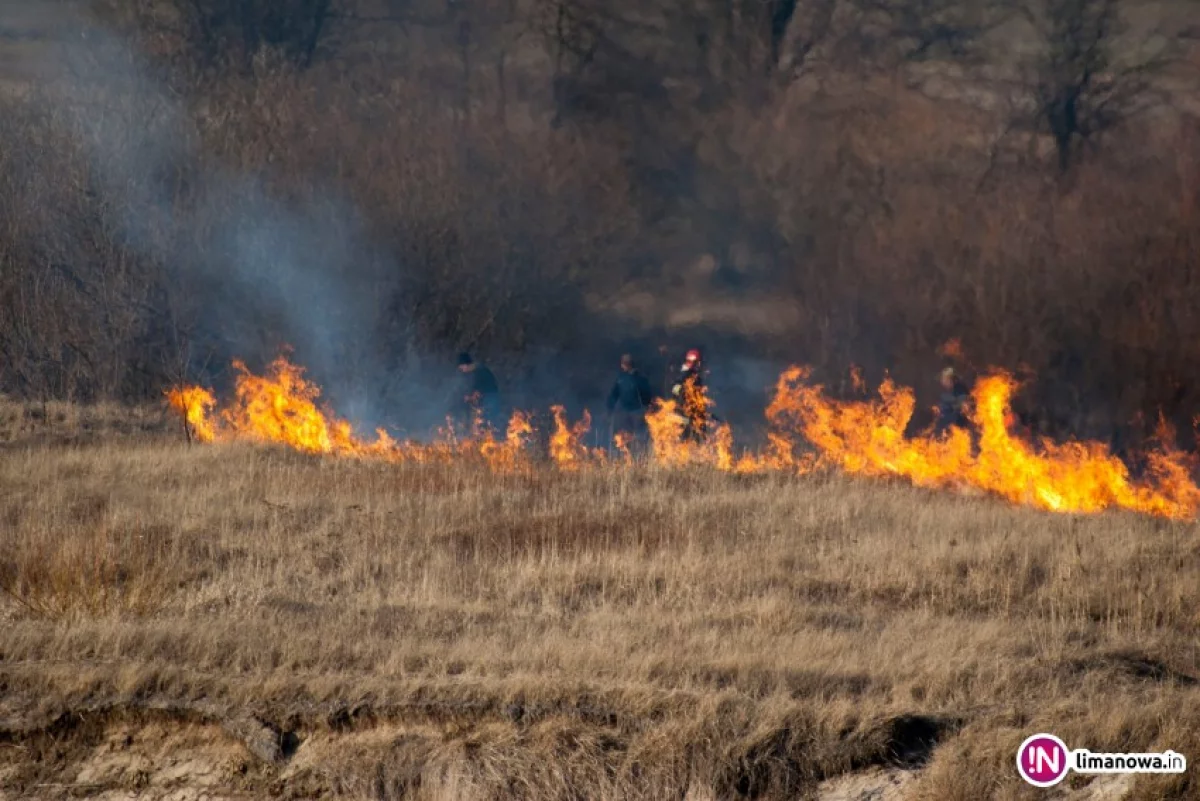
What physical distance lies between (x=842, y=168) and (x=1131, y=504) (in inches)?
580

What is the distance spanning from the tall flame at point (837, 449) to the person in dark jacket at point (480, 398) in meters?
0.20

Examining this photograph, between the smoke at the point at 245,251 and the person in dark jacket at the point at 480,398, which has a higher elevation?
the smoke at the point at 245,251

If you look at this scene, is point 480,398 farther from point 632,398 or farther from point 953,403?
point 953,403

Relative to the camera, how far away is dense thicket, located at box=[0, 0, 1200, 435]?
2325cm

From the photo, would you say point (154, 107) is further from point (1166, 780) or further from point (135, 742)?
point (1166, 780)

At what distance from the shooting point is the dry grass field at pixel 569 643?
7.24 metres

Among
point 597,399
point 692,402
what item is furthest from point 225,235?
point 692,402

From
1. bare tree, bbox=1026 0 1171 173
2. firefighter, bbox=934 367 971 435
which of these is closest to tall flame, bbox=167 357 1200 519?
firefighter, bbox=934 367 971 435

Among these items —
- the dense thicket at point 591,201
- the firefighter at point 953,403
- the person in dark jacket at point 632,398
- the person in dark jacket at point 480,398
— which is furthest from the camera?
the dense thicket at point 591,201

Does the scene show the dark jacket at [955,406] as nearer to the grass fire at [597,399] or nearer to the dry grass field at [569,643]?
the grass fire at [597,399]

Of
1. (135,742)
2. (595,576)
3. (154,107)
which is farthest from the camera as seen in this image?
(154,107)

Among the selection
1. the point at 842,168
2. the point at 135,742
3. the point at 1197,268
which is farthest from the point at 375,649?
the point at 842,168

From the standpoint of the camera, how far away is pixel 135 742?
24.9 feet

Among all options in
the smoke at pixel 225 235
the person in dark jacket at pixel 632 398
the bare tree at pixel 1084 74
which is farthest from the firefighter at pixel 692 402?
the bare tree at pixel 1084 74
